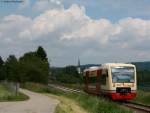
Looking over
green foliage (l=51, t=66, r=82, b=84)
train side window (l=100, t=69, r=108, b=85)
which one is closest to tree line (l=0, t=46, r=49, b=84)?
green foliage (l=51, t=66, r=82, b=84)

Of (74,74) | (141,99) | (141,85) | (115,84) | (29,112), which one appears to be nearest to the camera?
(29,112)

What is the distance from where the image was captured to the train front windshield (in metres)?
42.3

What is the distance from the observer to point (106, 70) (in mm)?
42750

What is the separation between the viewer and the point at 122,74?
140 feet

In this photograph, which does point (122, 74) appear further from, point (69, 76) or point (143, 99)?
point (69, 76)

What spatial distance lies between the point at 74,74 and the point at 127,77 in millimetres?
109107

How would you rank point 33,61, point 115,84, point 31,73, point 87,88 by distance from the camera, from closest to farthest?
1. point 115,84
2. point 87,88
3. point 31,73
4. point 33,61

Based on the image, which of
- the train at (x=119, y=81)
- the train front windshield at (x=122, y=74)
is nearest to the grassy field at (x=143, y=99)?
the train at (x=119, y=81)

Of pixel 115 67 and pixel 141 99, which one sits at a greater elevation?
pixel 115 67

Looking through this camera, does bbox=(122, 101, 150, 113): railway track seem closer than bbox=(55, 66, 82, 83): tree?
Yes

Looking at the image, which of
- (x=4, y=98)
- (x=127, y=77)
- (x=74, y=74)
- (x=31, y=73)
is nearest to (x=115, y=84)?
(x=127, y=77)

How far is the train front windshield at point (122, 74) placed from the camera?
1665 inches

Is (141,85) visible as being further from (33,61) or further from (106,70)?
(33,61)

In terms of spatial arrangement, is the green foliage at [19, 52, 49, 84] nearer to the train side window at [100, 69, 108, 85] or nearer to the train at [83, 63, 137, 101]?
the train side window at [100, 69, 108, 85]
